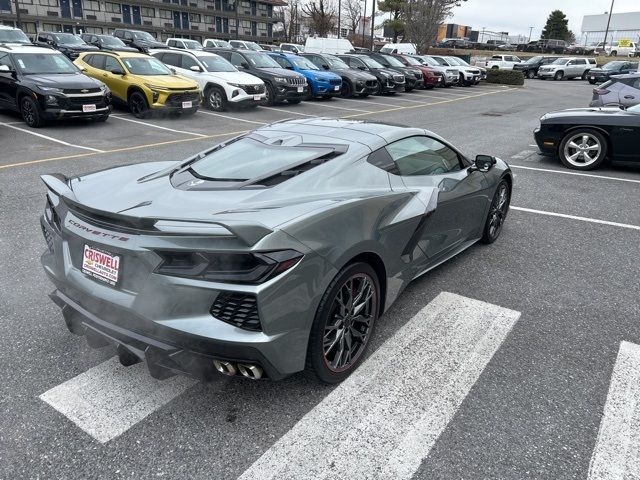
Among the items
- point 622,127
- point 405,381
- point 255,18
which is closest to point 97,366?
point 405,381

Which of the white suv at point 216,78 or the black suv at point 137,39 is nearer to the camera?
the white suv at point 216,78

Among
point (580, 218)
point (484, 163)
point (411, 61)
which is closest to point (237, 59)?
point (411, 61)

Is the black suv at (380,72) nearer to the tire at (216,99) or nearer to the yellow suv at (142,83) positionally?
the tire at (216,99)

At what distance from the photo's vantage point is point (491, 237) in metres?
5.10

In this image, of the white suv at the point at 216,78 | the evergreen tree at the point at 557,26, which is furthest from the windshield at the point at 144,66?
the evergreen tree at the point at 557,26

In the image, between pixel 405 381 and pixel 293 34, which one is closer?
pixel 405 381

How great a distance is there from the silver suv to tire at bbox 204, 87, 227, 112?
32.9 meters

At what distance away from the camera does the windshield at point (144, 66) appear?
43.3ft

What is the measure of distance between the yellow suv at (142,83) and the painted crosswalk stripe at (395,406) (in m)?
10.8

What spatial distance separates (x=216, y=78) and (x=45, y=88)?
5.21m

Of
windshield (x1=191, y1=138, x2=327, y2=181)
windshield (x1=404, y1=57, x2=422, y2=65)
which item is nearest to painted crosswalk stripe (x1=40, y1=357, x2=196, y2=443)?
windshield (x1=191, y1=138, x2=327, y2=181)

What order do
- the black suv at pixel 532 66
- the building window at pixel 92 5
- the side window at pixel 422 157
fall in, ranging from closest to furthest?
the side window at pixel 422 157 → the black suv at pixel 532 66 → the building window at pixel 92 5

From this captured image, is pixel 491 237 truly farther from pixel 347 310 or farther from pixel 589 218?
pixel 347 310

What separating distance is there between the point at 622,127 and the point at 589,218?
2956 millimetres
